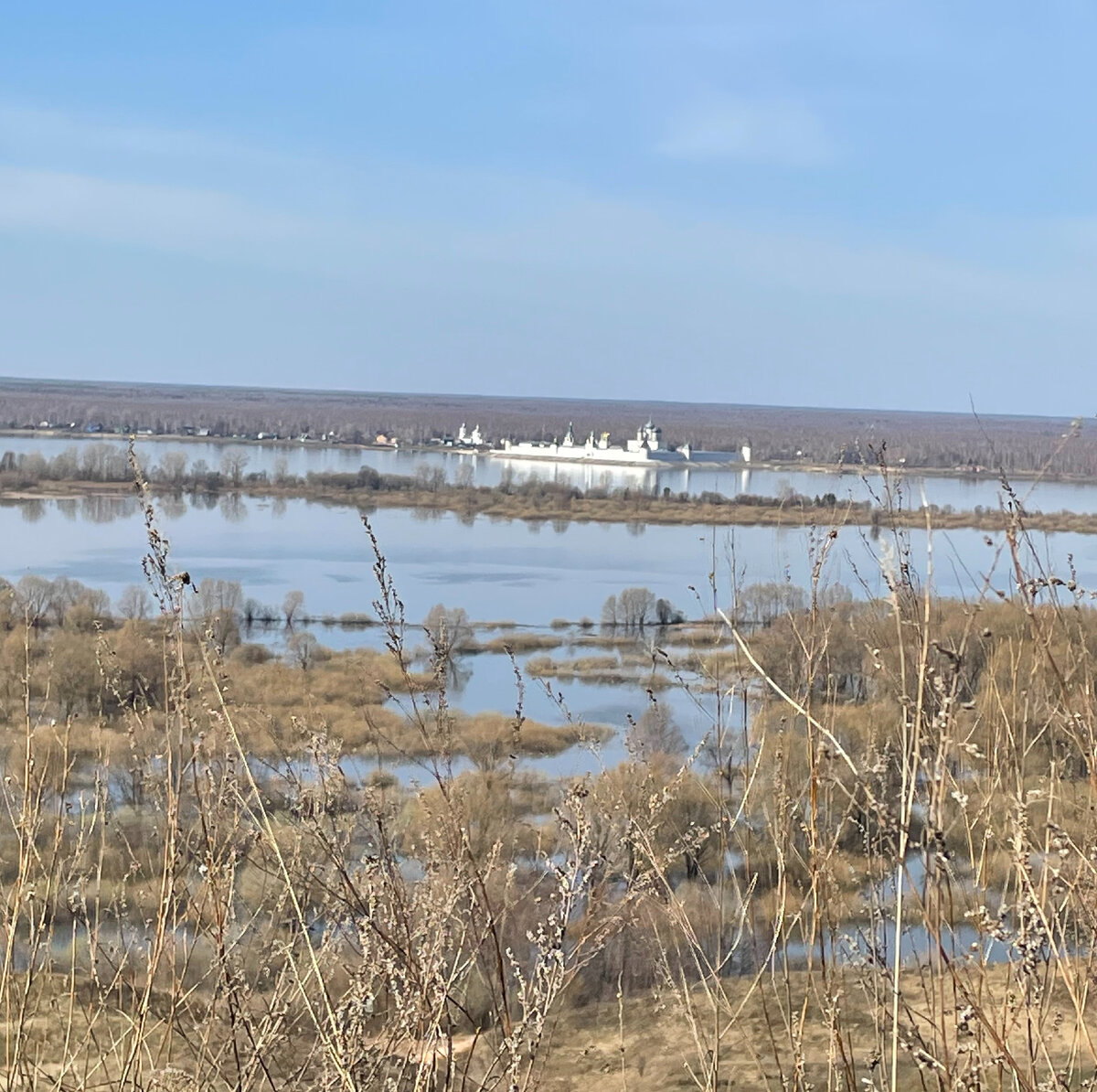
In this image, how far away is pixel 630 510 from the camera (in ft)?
101

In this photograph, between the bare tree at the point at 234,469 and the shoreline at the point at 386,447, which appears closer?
the bare tree at the point at 234,469

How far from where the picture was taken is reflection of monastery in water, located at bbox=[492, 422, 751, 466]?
4922 centimetres

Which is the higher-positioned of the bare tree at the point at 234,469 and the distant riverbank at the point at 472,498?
the bare tree at the point at 234,469

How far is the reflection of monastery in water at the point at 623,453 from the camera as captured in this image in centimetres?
4922

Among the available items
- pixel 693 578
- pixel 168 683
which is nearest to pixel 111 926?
pixel 168 683

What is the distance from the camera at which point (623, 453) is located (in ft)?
164

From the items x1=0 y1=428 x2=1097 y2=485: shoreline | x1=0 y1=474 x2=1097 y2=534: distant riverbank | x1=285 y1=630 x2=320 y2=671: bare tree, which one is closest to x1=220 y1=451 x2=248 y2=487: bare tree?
x1=0 y1=474 x2=1097 y2=534: distant riverbank

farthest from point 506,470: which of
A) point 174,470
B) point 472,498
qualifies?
point 174,470

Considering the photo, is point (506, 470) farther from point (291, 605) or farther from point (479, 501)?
point (291, 605)

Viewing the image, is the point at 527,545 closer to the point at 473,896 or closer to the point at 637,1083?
the point at 637,1083

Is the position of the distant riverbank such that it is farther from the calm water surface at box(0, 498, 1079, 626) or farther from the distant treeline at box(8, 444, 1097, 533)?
the calm water surface at box(0, 498, 1079, 626)

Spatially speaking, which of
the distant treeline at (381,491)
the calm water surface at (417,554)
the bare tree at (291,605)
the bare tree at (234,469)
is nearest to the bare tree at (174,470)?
the distant treeline at (381,491)

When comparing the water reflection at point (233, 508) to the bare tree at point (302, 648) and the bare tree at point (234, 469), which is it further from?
the bare tree at point (302, 648)

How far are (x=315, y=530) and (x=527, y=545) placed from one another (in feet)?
14.7
